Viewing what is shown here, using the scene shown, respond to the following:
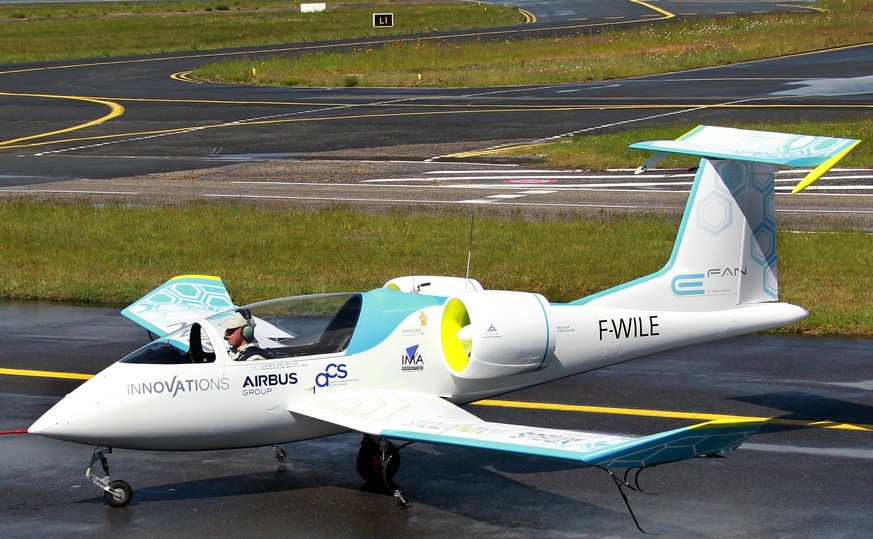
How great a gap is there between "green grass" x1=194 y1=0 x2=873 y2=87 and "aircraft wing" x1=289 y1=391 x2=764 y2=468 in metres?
46.9

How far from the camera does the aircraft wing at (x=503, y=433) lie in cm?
1070

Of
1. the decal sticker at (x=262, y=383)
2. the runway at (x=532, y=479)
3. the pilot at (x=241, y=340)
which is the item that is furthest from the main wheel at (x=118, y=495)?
the pilot at (x=241, y=340)

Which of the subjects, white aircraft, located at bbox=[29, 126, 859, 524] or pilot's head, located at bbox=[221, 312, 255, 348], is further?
pilot's head, located at bbox=[221, 312, 255, 348]

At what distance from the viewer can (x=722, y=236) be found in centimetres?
1532

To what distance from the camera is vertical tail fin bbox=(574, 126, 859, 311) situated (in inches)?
596

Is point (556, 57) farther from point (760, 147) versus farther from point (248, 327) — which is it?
point (248, 327)

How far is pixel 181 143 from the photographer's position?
45.7m

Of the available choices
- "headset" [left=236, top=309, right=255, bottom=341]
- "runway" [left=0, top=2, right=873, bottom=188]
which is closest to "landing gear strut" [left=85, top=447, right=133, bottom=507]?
"headset" [left=236, top=309, right=255, bottom=341]

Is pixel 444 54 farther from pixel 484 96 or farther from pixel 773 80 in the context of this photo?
pixel 773 80

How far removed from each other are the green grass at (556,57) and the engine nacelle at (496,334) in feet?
151

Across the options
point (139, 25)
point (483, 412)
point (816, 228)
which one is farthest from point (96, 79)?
point (483, 412)

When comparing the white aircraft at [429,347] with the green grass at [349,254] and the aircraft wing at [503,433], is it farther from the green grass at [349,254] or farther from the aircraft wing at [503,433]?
the green grass at [349,254]

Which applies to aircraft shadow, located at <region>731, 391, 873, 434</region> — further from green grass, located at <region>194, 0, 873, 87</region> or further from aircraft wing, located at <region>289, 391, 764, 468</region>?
green grass, located at <region>194, 0, 873, 87</region>

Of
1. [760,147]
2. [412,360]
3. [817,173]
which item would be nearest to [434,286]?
[412,360]
